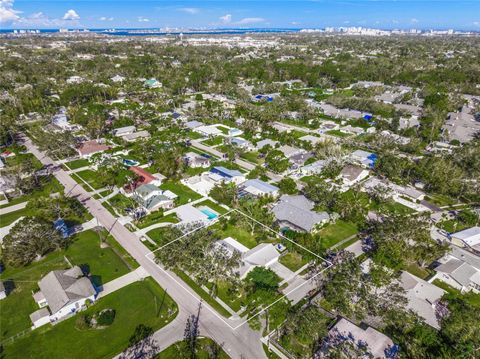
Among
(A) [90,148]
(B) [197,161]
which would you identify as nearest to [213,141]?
(B) [197,161]

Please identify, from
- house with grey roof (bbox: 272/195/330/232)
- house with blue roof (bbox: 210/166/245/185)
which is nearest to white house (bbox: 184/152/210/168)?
house with blue roof (bbox: 210/166/245/185)

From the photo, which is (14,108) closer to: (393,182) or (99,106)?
(99,106)

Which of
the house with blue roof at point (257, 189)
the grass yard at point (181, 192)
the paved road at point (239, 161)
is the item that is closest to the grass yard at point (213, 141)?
the paved road at point (239, 161)

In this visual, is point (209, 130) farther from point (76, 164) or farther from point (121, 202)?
point (121, 202)

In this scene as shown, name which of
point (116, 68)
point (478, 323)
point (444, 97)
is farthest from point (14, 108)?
point (444, 97)

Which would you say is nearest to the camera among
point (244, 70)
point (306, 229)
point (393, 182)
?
point (306, 229)
